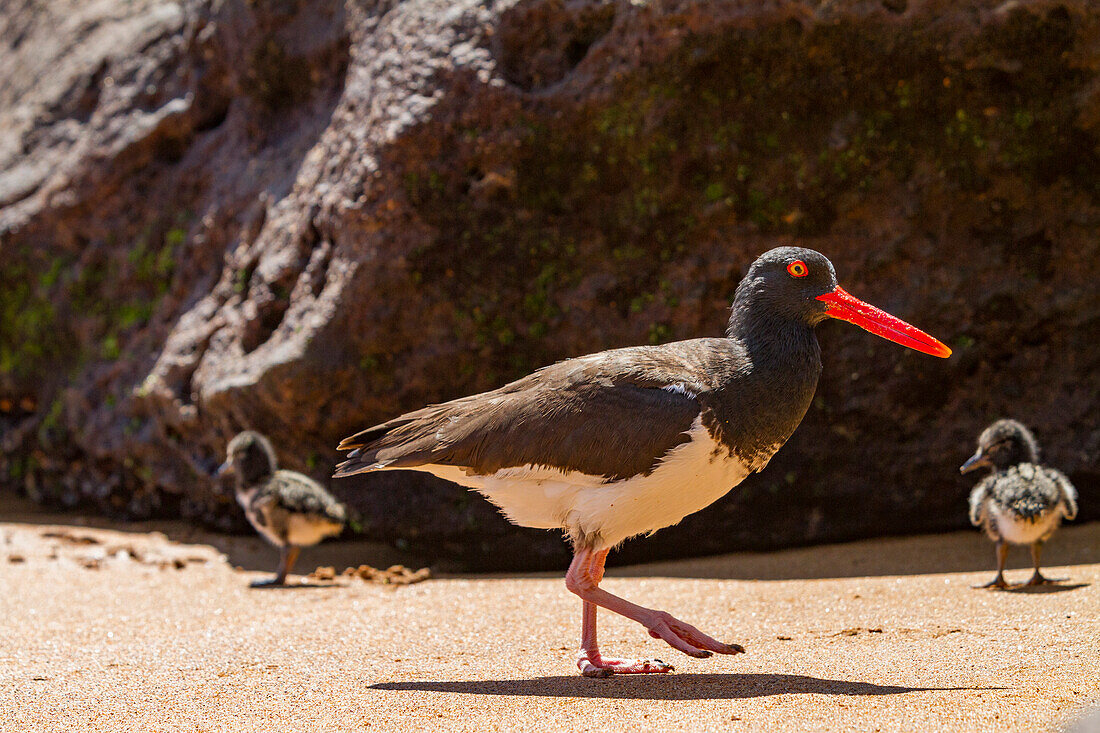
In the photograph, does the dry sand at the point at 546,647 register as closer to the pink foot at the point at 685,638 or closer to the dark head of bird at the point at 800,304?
the pink foot at the point at 685,638

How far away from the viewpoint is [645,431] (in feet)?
16.5

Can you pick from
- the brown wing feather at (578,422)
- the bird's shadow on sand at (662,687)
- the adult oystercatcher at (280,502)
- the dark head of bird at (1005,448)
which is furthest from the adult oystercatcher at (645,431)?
the adult oystercatcher at (280,502)

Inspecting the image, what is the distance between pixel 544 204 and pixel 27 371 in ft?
22.3

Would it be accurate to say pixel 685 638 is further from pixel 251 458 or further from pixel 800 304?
pixel 251 458

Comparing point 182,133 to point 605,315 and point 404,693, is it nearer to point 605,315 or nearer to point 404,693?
point 605,315

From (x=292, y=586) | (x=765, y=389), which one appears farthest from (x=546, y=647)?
(x=292, y=586)

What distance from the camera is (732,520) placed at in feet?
26.8

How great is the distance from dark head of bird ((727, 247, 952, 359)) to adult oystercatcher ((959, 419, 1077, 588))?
6.26 ft

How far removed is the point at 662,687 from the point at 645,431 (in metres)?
1.23

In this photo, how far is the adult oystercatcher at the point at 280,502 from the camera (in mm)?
7891

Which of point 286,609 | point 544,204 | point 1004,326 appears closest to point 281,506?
point 286,609

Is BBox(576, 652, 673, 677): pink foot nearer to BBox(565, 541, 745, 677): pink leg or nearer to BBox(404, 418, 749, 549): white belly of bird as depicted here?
BBox(565, 541, 745, 677): pink leg

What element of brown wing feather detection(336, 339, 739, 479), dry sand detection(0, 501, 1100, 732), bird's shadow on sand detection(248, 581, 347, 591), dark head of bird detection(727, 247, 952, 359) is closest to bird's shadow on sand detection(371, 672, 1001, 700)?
dry sand detection(0, 501, 1100, 732)

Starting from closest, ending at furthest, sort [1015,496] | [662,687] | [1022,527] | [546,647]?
1. [662,687]
2. [546,647]
3. [1022,527]
4. [1015,496]
